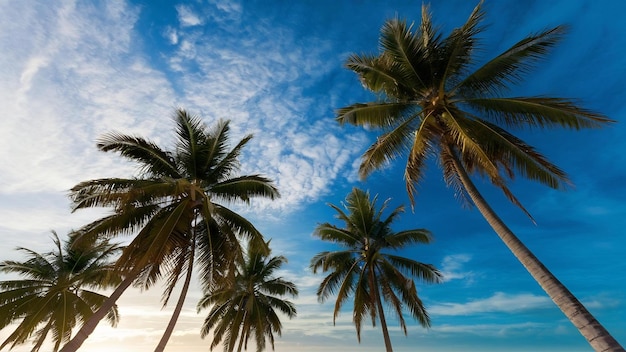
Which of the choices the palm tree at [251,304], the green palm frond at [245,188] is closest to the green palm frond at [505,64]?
the green palm frond at [245,188]

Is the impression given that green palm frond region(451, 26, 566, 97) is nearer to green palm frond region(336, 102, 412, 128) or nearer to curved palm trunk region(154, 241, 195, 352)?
green palm frond region(336, 102, 412, 128)

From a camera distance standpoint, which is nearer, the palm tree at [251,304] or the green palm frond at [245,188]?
the green palm frond at [245,188]

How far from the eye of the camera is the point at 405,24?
1164 centimetres

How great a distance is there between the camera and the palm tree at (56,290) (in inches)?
755

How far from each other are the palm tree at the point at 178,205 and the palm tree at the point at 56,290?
7.33 meters

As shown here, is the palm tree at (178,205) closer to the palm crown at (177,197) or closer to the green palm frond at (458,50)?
the palm crown at (177,197)

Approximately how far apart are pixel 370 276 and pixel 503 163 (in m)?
10.8

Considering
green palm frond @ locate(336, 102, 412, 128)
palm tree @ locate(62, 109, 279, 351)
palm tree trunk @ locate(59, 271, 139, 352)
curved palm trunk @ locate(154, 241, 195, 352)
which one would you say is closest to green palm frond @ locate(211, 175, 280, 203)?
palm tree @ locate(62, 109, 279, 351)

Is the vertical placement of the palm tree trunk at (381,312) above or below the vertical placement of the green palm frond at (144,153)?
below

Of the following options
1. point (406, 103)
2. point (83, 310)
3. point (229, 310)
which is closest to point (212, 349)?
point (229, 310)

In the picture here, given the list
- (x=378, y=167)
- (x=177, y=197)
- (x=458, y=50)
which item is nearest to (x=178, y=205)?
(x=177, y=197)

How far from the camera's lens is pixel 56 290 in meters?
19.0

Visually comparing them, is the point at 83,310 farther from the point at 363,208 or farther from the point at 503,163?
the point at 503,163

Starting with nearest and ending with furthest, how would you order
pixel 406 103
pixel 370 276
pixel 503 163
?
pixel 503 163
pixel 406 103
pixel 370 276
